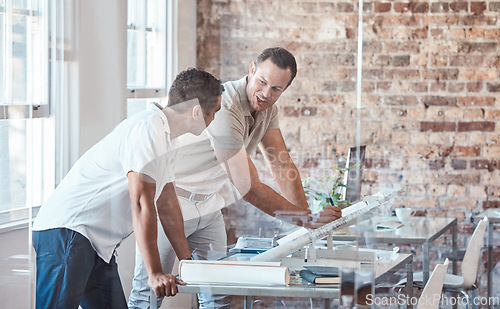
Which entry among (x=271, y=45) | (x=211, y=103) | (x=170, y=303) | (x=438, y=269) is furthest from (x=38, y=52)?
(x=438, y=269)

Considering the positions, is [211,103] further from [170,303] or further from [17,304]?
[17,304]

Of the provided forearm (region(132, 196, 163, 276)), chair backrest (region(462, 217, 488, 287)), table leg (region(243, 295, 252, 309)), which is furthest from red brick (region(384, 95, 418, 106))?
forearm (region(132, 196, 163, 276))

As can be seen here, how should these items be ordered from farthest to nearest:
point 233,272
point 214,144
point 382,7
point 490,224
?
point 490,224 < point 382,7 < point 233,272 < point 214,144

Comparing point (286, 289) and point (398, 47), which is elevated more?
point (398, 47)

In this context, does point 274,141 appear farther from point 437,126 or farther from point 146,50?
point 437,126

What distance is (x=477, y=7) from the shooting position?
2.58m

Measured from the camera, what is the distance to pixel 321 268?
7.30 feet

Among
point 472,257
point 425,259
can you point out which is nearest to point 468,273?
point 472,257

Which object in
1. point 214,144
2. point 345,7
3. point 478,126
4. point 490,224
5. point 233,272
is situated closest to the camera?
point 214,144

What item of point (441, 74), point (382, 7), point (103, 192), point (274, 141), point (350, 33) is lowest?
point (103, 192)

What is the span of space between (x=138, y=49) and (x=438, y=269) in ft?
4.57

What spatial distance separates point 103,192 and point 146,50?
0.45m

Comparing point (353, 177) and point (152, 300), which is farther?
point (353, 177)

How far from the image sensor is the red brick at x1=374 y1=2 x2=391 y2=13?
2508 millimetres
